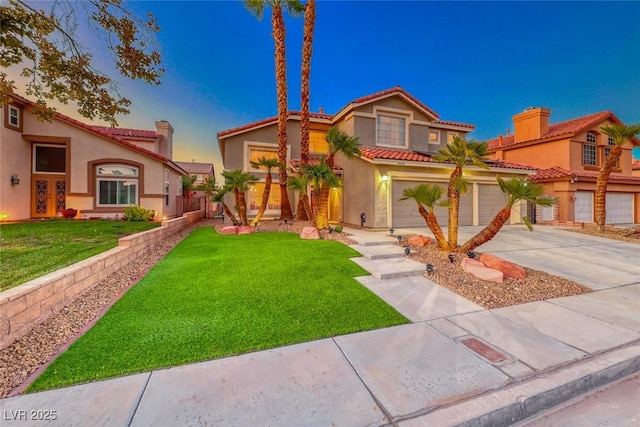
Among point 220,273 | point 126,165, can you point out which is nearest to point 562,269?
point 220,273

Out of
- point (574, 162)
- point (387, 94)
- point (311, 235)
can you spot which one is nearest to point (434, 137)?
point (387, 94)

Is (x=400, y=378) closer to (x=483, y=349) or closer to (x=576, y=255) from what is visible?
(x=483, y=349)

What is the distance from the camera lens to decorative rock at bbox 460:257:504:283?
5355 mm

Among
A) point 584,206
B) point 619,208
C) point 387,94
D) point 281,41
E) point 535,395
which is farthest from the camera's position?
point 619,208

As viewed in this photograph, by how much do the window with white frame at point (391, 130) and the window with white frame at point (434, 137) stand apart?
2365 mm

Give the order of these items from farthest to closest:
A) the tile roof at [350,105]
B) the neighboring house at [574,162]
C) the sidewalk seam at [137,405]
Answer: the neighboring house at [574,162], the tile roof at [350,105], the sidewalk seam at [137,405]

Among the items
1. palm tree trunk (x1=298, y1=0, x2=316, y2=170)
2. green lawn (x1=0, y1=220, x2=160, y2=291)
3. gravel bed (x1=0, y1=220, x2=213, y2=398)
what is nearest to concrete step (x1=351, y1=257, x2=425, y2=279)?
gravel bed (x1=0, y1=220, x2=213, y2=398)

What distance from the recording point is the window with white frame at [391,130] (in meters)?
15.0

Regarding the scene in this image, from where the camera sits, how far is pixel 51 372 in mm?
2527

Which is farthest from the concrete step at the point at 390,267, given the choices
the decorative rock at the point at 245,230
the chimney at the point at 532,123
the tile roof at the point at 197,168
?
the tile roof at the point at 197,168

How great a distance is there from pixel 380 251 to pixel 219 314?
474 centimetres

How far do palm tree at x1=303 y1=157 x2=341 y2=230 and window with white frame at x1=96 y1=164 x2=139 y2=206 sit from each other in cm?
→ 1112

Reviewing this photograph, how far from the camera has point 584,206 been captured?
16.4m

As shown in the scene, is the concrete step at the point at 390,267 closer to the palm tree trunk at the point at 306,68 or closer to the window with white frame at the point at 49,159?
the palm tree trunk at the point at 306,68
